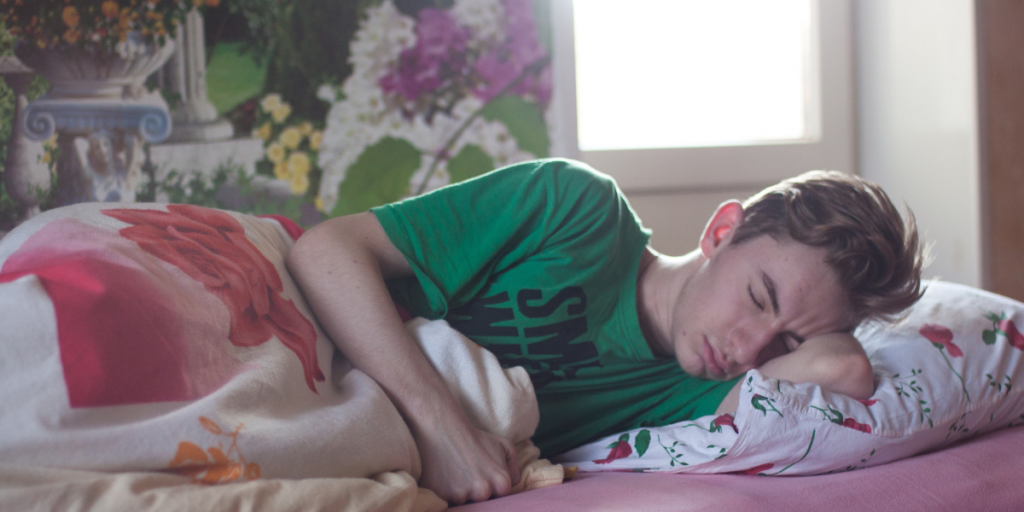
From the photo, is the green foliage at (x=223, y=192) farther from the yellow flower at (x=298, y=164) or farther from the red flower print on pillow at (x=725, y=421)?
the red flower print on pillow at (x=725, y=421)

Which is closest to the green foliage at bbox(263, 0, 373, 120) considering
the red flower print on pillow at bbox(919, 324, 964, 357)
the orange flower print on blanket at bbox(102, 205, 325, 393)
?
the orange flower print on blanket at bbox(102, 205, 325, 393)

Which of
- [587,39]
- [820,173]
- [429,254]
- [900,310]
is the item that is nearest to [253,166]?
[429,254]

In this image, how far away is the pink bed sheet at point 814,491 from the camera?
659 mm

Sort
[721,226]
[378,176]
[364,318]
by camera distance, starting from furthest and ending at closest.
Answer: [378,176] < [721,226] < [364,318]

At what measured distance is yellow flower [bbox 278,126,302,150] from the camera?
1294mm

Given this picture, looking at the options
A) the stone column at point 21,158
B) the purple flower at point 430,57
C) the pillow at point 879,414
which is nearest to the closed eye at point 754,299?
the pillow at point 879,414

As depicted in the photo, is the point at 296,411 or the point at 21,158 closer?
the point at 296,411

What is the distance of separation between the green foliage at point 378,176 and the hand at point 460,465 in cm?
71

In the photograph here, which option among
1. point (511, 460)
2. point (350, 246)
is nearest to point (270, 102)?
point (350, 246)

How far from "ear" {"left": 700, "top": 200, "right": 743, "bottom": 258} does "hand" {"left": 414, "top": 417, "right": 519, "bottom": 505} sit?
427 mm

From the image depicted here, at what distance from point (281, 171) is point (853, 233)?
97 cm

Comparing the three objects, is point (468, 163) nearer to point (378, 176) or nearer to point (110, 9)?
point (378, 176)

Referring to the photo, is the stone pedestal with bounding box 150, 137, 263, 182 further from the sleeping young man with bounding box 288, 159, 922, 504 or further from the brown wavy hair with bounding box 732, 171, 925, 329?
the brown wavy hair with bounding box 732, 171, 925, 329

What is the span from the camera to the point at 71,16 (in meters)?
1.15
